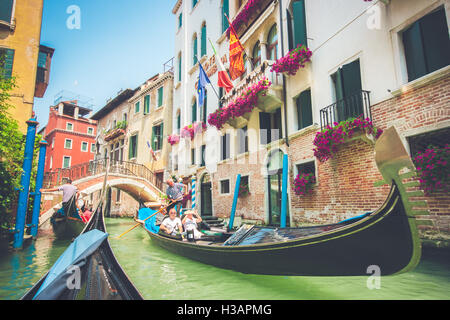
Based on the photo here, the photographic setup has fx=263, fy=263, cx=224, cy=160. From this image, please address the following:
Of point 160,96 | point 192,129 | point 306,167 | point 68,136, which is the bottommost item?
point 306,167

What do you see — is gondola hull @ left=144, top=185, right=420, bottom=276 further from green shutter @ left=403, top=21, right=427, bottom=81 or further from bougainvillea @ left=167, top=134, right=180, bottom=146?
bougainvillea @ left=167, top=134, right=180, bottom=146

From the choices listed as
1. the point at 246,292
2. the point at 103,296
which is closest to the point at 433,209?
→ the point at 246,292

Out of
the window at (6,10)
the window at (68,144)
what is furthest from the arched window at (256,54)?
the window at (68,144)

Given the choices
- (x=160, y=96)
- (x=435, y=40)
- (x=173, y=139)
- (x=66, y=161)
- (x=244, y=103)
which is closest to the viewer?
(x=435, y=40)

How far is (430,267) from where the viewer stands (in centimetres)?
348

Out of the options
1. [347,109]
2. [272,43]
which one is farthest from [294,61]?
[272,43]

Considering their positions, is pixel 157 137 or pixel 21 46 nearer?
pixel 21 46

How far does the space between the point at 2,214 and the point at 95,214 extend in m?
1.90

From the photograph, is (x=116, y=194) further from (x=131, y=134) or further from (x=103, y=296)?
(x=103, y=296)

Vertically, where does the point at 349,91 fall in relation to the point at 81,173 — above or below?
above

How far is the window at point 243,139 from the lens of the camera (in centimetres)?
870

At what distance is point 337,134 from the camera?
15.8ft

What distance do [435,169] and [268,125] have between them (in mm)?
4824

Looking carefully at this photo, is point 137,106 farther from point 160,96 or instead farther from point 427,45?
point 427,45
